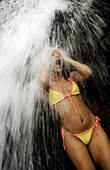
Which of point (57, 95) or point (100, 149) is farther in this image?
point (57, 95)

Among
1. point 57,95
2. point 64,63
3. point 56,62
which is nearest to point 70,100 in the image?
point 57,95

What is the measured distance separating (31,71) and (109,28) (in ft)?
7.15

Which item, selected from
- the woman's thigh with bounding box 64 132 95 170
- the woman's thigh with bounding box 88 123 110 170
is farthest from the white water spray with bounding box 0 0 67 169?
the woman's thigh with bounding box 88 123 110 170

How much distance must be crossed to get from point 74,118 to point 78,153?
0.47 m

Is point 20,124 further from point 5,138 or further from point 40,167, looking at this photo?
point 40,167

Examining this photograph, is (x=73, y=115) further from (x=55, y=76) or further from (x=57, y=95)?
(x=55, y=76)

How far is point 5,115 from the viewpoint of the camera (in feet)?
7.04

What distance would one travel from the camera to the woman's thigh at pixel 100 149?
162 cm

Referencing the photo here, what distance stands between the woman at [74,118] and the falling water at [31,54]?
32 cm

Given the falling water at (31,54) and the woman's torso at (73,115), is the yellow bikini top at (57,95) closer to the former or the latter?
the woman's torso at (73,115)

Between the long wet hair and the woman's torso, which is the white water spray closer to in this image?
the long wet hair

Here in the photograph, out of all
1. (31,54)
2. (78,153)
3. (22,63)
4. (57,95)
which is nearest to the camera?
(78,153)

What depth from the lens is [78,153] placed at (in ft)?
5.49

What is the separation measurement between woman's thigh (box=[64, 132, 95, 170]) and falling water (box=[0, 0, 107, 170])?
0.47 m
